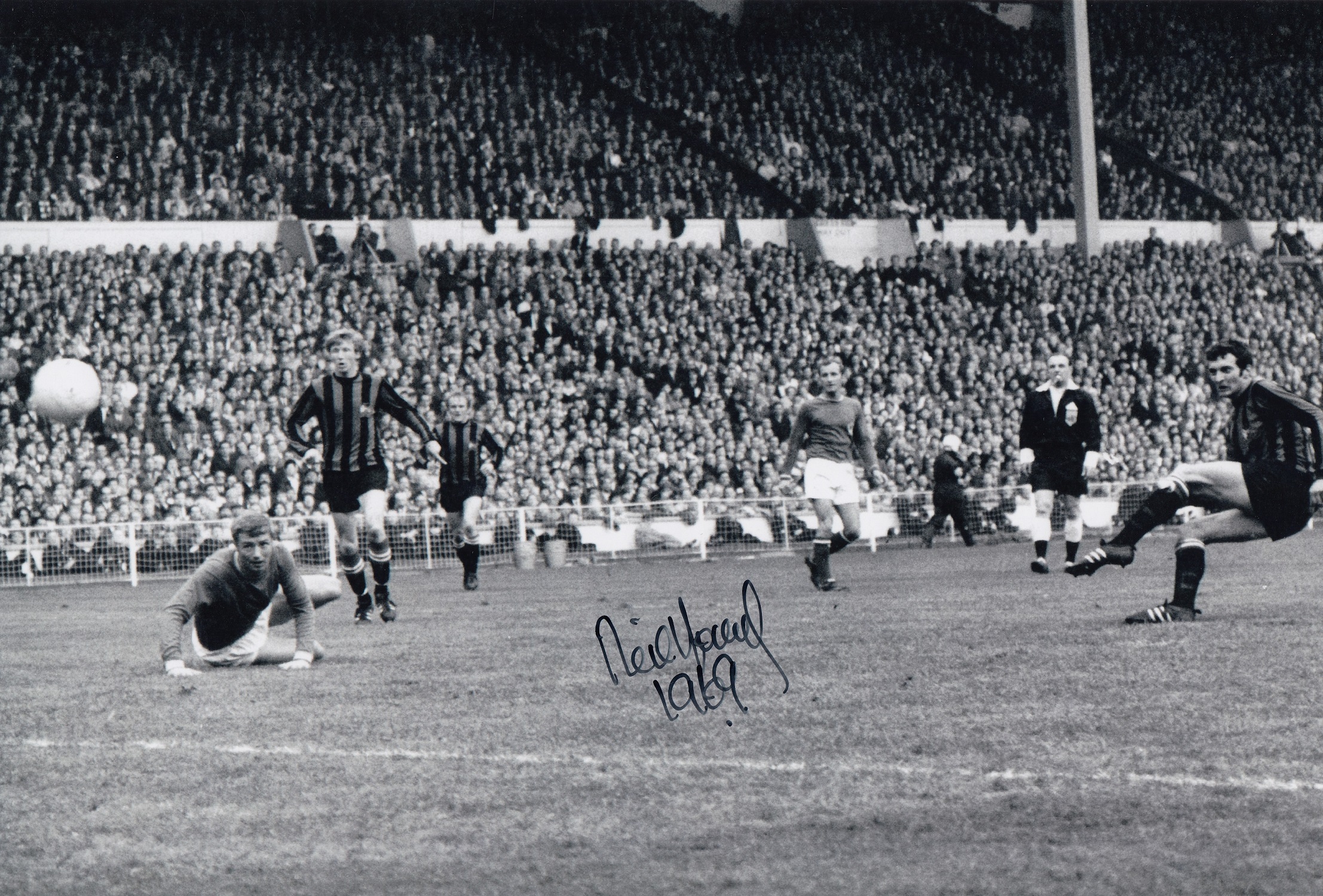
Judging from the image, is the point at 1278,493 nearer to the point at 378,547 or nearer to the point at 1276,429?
the point at 1276,429

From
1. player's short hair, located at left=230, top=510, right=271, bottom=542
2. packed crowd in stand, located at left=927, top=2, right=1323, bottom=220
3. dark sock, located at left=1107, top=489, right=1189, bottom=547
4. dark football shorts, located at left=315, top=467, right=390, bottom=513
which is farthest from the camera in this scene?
packed crowd in stand, located at left=927, top=2, right=1323, bottom=220

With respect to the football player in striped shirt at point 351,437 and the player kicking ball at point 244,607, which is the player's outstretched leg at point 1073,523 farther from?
the player kicking ball at point 244,607

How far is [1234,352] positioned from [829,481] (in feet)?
18.1

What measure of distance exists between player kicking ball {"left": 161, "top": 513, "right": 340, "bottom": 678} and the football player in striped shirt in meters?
2.67

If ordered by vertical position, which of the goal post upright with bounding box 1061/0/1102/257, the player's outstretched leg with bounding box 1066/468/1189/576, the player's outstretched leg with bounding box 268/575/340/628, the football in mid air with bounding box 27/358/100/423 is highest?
the goal post upright with bounding box 1061/0/1102/257

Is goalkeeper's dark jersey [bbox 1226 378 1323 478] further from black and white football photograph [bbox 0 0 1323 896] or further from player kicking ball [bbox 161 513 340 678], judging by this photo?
player kicking ball [bbox 161 513 340 678]

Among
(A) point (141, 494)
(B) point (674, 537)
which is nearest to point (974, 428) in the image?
(B) point (674, 537)

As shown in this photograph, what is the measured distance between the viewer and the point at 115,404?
23.5 metres

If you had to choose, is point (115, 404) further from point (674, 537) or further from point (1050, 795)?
point (1050, 795)

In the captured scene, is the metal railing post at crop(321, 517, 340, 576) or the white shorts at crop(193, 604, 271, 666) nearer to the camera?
the white shorts at crop(193, 604, 271, 666)

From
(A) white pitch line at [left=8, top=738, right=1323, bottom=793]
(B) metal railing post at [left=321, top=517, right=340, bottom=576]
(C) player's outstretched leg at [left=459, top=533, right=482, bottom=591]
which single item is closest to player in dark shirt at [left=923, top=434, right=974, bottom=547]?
(B) metal railing post at [left=321, top=517, right=340, bottom=576]

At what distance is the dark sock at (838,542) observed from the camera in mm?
14695

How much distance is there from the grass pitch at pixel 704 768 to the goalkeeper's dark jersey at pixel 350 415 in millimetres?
2076

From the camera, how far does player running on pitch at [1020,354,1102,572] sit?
611 inches
